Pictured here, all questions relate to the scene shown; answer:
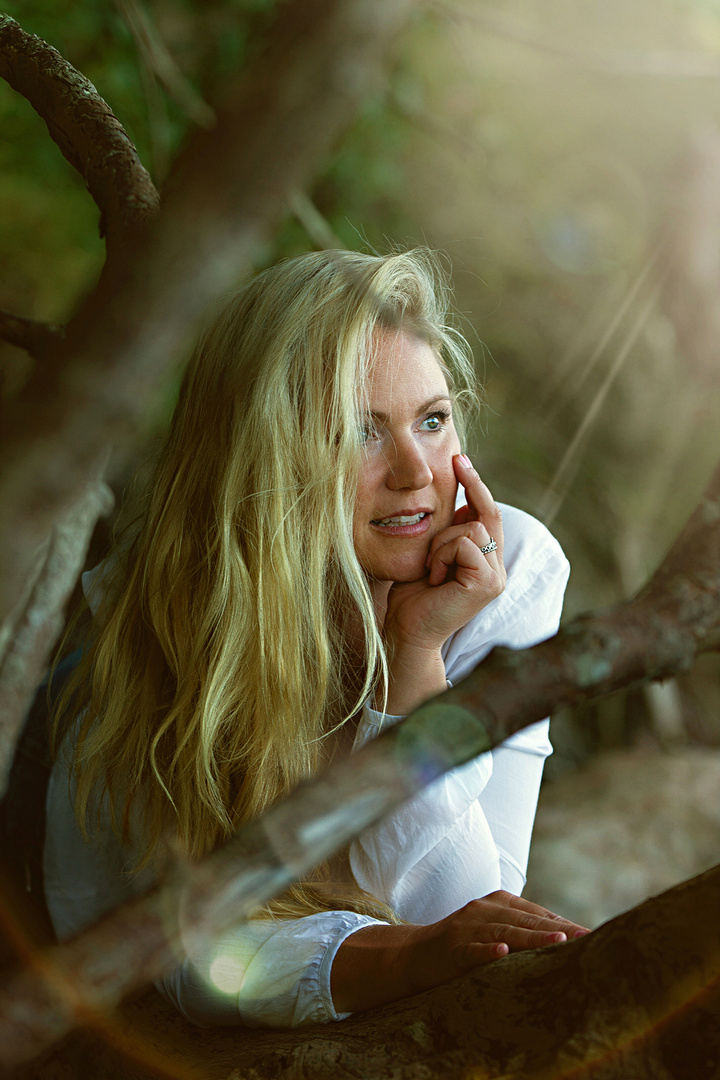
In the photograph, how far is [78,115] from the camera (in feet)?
4.39

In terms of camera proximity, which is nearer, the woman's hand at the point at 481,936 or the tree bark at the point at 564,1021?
the tree bark at the point at 564,1021

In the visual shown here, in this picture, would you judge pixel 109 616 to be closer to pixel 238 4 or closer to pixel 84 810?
pixel 84 810

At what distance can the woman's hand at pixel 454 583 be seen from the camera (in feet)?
4.28

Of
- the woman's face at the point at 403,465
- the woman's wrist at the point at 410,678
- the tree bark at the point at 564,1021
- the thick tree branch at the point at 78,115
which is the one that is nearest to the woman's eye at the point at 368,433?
the woman's face at the point at 403,465

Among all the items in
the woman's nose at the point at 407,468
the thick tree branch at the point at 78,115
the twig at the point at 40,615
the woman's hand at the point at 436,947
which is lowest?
the woman's hand at the point at 436,947

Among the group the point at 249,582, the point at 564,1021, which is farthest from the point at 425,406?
the point at 564,1021

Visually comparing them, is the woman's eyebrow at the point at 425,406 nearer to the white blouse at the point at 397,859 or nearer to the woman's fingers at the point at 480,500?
the woman's fingers at the point at 480,500

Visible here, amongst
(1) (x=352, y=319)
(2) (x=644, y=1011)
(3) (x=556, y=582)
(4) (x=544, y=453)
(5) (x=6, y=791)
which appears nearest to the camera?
(2) (x=644, y=1011)

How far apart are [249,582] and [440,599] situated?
0.30 m

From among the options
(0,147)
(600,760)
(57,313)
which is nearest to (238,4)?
(0,147)

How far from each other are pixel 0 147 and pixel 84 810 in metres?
1.97

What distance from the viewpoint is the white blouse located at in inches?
39.6

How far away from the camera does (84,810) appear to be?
53.7 inches

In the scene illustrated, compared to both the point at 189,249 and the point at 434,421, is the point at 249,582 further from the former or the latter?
the point at 189,249
